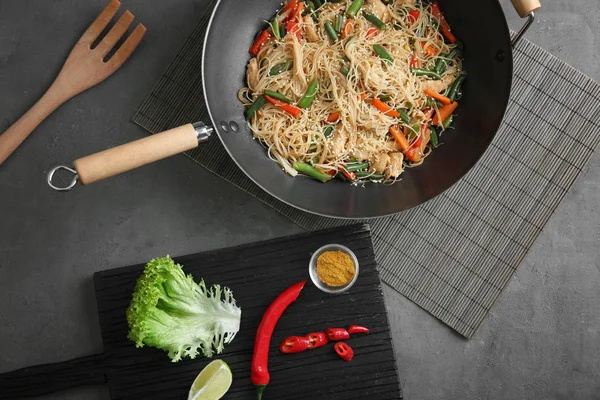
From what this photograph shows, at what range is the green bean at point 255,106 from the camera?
3293 mm

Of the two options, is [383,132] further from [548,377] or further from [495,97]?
[548,377]

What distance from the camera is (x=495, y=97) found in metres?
3.21

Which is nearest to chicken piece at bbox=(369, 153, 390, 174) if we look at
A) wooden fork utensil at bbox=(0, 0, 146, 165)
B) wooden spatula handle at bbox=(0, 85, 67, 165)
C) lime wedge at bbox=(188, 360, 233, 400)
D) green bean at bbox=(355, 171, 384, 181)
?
green bean at bbox=(355, 171, 384, 181)

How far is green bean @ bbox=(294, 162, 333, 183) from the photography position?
10.8 feet

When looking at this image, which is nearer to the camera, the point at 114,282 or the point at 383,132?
the point at 383,132

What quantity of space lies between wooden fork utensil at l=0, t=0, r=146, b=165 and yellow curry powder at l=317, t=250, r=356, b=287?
5.81ft

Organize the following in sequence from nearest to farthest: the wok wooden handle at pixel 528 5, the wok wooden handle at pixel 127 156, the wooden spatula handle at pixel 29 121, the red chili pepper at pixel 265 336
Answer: the wok wooden handle at pixel 127 156 < the wok wooden handle at pixel 528 5 < the red chili pepper at pixel 265 336 < the wooden spatula handle at pixel 29 121

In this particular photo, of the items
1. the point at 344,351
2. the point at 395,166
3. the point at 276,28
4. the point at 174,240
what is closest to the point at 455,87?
the point at 395,166

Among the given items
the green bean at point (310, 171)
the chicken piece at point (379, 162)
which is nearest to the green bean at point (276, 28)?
the green bean at point (310, 171)

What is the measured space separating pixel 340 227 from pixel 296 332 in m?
0.69

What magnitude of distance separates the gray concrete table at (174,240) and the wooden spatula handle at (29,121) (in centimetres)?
9

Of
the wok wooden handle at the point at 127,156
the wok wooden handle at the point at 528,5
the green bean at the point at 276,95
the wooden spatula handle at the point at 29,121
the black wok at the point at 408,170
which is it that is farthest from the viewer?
the wooden spatula handle at the point at 29,121

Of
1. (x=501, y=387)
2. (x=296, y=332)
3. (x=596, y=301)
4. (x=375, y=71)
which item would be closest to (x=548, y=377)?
(x=501, y=387)

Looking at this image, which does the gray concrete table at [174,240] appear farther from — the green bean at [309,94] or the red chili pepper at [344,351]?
the green bean at [309,94]
